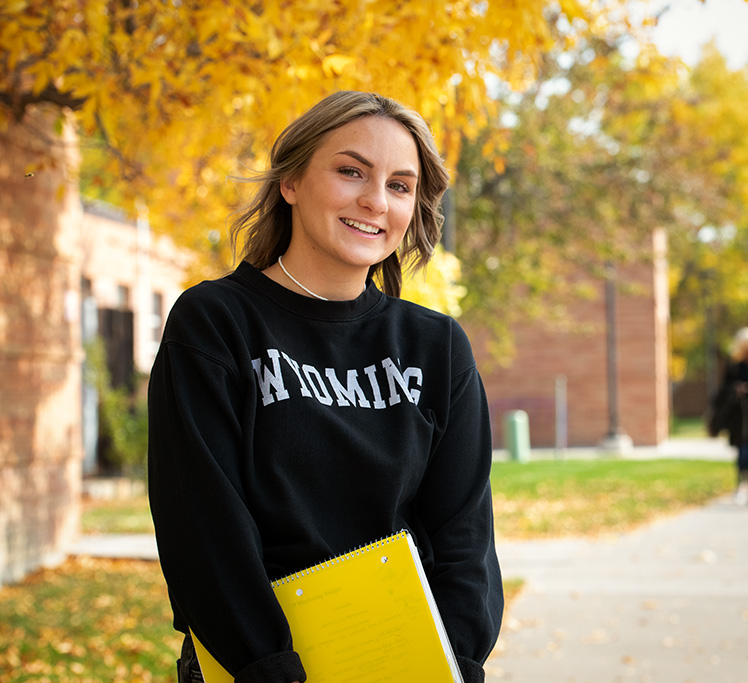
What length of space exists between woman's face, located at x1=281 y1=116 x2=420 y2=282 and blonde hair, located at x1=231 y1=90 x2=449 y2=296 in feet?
0.08

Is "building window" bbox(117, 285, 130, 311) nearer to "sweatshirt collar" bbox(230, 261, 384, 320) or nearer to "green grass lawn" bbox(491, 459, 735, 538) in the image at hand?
"green grass lawn" bbox(491, 459, 735, 538)

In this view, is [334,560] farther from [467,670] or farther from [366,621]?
[467,670]

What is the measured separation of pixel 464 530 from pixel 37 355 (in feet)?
22.6

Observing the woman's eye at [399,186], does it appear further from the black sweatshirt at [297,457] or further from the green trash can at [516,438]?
the green trash can at [516,438]

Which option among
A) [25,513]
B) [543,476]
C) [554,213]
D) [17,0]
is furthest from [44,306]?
[543,476]

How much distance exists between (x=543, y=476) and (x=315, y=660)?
591 inches

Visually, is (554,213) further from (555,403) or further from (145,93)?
(555,403)

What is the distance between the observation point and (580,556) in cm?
922

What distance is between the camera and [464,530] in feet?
6.82

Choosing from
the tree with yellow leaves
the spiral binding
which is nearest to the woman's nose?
the spiral binding

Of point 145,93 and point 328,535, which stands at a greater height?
point 145,93

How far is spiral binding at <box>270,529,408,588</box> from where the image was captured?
1.88m

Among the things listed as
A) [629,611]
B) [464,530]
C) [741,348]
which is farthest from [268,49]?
[741,348]

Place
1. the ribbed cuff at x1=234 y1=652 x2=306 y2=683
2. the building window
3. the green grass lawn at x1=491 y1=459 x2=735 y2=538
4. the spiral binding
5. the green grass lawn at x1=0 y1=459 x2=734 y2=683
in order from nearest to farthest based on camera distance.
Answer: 1. the ribbed cuff at x1=234 y1=652 x2=306 y2=683
2. the spiral binding
3. the green grass lawn at x1=0 y1=459 x2=734 y2=683
4. the green grass lawn at x1=491 y1=459 x2=735 y2=538
5. the building window
